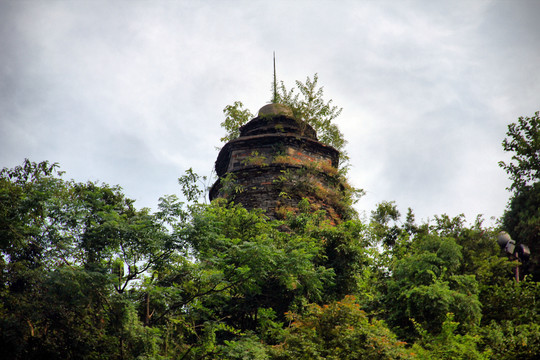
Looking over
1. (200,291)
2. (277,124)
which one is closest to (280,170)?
(277,124)

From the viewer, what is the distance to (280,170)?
16875mm

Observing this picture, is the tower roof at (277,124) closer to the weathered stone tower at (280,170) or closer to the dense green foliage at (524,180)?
the weathered stone tower at (280,170)

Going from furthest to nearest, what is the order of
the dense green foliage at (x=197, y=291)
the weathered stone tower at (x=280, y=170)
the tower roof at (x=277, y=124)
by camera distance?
the tower roof at (x=277, y=124), the weathered stone tower at (x=280, y=170), the dense green foliage at (x=197, y=291)

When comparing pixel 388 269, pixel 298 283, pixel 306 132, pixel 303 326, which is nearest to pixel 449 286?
pixel 388 269

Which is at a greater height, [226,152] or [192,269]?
[226,152]

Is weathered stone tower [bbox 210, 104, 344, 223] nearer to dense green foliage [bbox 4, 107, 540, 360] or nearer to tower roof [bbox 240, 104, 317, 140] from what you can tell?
tower roof [bbox 240, 104, 317, 140]

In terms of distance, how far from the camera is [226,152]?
18422mm

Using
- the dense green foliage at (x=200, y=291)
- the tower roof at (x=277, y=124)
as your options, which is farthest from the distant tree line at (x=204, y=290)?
the tower roof at (x=277, y=124)

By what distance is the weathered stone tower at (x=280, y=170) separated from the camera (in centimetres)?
1638

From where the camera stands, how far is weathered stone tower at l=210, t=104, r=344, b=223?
53.7 ft

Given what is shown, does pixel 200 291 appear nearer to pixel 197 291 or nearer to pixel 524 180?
pixel 197 291

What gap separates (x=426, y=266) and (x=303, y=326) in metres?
5.21

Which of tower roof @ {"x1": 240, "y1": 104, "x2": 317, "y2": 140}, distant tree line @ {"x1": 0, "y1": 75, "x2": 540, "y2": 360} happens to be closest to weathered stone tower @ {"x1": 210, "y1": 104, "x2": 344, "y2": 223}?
tower roof @ {"x1": 240, "y1": 104, "x2": 317, "y2": 140}

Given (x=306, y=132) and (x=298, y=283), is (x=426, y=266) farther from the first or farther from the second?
(x=306, y=132)
